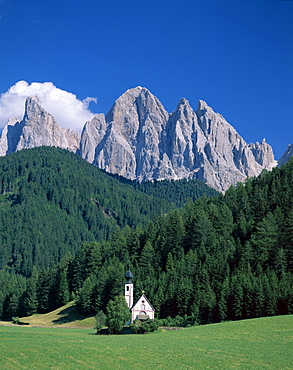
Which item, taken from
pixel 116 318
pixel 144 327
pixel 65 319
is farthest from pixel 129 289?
pixel 144 327

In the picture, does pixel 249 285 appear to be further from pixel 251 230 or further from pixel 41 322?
pixel 41 322

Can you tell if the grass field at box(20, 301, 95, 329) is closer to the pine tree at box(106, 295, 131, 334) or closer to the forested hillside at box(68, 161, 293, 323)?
the forested hillside at box(68, 161, 293, 323)

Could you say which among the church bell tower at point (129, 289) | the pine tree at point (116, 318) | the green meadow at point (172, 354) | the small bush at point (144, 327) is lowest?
the green meadow at point (172, 354)

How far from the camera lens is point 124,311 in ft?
233

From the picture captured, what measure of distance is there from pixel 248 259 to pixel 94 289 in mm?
33331

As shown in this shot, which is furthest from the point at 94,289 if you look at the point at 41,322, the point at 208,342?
the point at 208,342

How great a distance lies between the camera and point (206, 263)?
291ft

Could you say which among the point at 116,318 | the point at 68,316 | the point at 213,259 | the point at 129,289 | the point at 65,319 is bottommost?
the point at 116,318

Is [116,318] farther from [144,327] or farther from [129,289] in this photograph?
[129,289]

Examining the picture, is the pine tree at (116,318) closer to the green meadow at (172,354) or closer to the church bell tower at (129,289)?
the church bell tower at (129,289)

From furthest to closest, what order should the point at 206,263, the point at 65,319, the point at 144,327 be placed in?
the point at 65,319 → the point at 206,263 → the point at 144,327

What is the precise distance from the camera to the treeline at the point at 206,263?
72562mm

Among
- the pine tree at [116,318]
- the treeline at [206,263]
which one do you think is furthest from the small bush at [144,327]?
the treeline at [206,263]

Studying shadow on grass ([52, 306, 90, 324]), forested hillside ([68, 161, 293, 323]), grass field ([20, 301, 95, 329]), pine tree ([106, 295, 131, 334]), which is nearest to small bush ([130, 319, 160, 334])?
pine tree ([106, 295, 131, 334])
